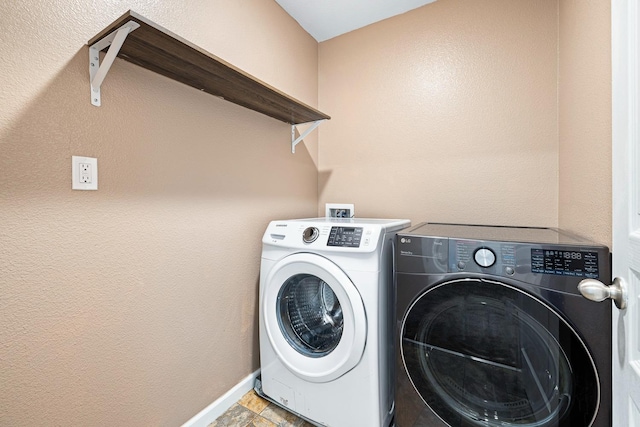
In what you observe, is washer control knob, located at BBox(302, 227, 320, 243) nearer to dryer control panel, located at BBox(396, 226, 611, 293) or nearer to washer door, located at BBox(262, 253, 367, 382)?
washer door, located at BBox(262, 253, 367, 382)

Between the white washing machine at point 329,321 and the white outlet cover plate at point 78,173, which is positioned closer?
the white outlet cover plate at point 78,173

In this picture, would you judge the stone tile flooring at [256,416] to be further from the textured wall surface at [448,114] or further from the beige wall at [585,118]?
the beige wall at [585,118]

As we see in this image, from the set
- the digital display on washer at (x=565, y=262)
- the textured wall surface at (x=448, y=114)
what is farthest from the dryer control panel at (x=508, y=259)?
the textured wall surface at (x=448, y=114)

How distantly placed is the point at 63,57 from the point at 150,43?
0.28 meters

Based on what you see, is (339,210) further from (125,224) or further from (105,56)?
(105,56)

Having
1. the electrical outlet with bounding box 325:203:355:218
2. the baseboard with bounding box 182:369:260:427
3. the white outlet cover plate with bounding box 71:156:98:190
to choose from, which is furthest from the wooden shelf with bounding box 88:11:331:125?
the baseboard with bounding box 182:369:260:427

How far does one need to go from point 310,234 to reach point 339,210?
79 cm

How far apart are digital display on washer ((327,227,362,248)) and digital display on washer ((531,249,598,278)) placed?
63 centimetres

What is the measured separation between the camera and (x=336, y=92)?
215cm

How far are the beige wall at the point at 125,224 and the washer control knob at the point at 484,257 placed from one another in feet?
3.75

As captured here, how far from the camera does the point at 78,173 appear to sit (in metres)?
0.94

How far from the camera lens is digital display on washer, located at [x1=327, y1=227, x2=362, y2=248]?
1241 millimetres

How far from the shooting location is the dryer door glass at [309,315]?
4.70ft

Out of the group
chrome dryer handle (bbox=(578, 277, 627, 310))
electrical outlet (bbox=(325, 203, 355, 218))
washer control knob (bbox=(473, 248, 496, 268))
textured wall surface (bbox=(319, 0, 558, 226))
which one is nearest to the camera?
chrome dryer handle (bbox=(578, 277, 627, 310))
